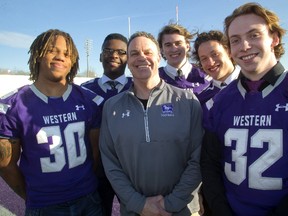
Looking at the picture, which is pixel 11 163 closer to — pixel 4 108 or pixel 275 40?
pixel 4 108

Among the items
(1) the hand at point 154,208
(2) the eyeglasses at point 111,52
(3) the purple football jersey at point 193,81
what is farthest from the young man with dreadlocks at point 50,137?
(3) the purple football jersey at point 193,81

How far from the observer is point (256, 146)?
1719 millimetres

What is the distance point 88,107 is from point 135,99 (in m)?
0.44

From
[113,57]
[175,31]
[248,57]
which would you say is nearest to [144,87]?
[248,57]

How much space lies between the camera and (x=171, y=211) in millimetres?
2105

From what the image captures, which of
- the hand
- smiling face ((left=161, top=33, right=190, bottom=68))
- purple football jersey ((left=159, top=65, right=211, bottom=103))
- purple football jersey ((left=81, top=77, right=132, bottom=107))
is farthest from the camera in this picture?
smiling face ((left=161, top=33, right=190, bottom=68))

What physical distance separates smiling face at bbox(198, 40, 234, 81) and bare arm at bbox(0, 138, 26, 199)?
208 cm

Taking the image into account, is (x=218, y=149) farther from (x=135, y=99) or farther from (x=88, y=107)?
(x=88, y=107)

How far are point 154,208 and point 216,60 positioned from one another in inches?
69.4

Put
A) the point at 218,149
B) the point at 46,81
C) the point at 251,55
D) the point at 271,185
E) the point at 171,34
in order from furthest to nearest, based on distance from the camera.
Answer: the point at 171,34 < the point at 46,81 < the point at 218,149 < the point at 251,55 < the point at 271,185

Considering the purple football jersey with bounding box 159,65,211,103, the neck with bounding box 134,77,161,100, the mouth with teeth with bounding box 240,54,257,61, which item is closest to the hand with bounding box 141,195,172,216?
the neck with bounding box 134,77,161,100

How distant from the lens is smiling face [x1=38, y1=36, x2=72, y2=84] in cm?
233

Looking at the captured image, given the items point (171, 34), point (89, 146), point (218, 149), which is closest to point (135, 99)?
point (89, 146)

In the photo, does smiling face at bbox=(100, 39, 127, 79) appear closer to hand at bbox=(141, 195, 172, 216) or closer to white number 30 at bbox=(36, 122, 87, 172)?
white number 30 at bbox=(36, 122, 87, 172)
